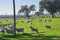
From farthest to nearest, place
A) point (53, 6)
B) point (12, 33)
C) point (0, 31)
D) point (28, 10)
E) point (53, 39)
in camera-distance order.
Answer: point (28, 10) < point (53, 6) < point (0, 31) < point (12, 33) < point (53, 39)

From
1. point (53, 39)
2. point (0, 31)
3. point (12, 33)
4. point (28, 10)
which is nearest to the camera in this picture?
point (53, 39)

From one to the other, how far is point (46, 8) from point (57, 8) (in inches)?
238

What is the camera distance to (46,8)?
11338 cm

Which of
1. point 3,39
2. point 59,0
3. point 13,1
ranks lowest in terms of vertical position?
point 3,39

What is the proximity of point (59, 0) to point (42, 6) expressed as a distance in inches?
411

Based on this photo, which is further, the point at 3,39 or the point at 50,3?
the point at 50,3

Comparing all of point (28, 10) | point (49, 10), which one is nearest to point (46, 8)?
point (49, 10)

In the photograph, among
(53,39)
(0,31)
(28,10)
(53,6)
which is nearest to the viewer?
(53,39)

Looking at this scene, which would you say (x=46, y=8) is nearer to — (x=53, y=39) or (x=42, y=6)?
(x=42, y=6)

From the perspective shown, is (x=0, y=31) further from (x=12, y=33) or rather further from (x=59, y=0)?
(x=59, y=0)

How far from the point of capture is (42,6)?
11756 cm

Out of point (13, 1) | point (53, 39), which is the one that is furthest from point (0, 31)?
point (53, 39)

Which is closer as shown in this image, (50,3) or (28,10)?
(50,3)

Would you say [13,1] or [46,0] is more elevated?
[46,0]
